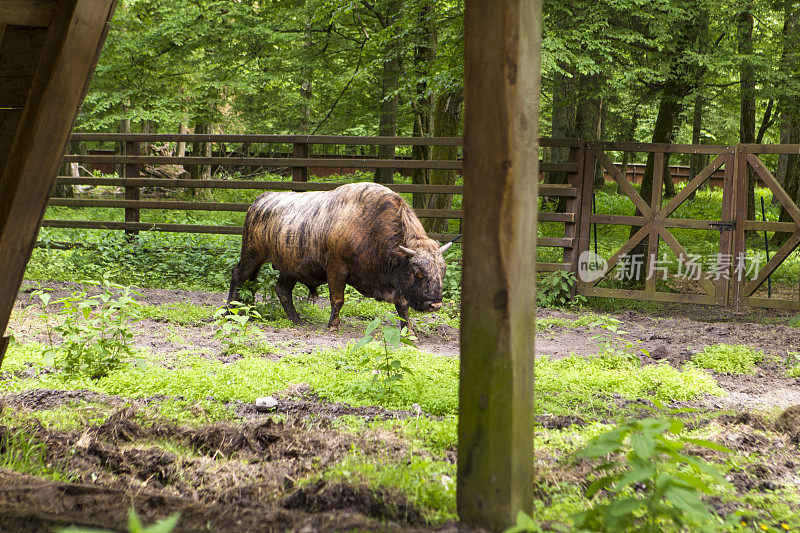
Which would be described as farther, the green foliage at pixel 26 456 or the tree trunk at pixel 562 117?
the tree trunk at pixel 562 117

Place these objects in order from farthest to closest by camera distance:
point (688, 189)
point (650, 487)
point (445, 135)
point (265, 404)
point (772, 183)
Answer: point (445, 135)
point (688, 189)
point (772, 183)
point (265, 404)
point (650, 487)

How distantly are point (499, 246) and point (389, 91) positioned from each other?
1253cm

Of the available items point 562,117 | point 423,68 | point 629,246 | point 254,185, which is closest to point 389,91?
point 423,68

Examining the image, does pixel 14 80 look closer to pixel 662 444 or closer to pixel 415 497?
pixel 415 497

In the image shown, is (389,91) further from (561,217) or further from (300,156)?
(561,217)

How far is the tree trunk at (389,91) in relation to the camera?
1245 centimetres

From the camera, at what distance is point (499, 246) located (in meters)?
1.96

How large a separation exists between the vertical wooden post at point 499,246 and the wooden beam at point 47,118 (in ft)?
4.93

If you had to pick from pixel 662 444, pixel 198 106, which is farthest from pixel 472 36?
pixel 198 106

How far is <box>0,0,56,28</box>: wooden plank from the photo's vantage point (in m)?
2.40

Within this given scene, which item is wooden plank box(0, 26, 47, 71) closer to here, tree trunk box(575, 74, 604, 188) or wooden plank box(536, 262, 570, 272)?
wooden plank box(536, 262, 570, 272)

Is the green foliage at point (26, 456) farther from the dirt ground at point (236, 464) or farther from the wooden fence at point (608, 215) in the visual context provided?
the wooden fence at point (608, 215)

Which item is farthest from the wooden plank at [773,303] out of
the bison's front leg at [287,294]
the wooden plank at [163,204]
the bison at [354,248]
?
the wooden plank at [163,204]

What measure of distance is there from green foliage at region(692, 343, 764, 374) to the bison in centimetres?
243
